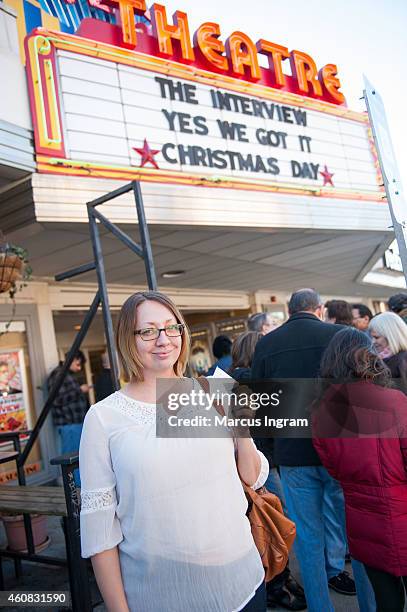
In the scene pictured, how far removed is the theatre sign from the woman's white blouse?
11.3ft

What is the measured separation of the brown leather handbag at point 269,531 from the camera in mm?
1767

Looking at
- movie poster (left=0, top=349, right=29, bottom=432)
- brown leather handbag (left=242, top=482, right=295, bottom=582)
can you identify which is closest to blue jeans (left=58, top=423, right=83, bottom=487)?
movie poster (left=0, top=349, right=29, bottom=432)

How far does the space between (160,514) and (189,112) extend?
512cm

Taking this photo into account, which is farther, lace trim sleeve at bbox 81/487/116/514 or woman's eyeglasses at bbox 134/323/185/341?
woman's eyeglasses at bbox 134/323/185/341

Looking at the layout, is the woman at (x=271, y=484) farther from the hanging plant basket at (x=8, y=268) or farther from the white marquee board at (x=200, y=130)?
the white marquee board at (x=200, y=130)

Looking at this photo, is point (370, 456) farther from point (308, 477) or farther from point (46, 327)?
point (46, 327)

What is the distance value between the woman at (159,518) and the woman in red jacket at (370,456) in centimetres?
75

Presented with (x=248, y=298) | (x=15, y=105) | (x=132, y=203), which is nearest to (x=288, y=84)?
(x=132, y=203)

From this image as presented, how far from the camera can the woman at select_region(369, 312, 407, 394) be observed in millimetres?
2973

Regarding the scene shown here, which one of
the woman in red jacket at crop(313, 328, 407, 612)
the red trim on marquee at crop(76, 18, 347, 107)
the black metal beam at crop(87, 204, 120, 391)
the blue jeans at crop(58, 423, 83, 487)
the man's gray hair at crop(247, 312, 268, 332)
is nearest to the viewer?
the woman in red jacket at crop(313, 328, 407, 612)

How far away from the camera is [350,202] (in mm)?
7008

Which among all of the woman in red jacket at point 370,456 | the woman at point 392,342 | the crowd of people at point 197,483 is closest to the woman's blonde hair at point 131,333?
the crowd of people at point 197,483

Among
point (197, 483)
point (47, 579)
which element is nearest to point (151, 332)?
point (197, 483)

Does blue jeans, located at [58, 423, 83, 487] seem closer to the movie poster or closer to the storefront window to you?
the storefront window
